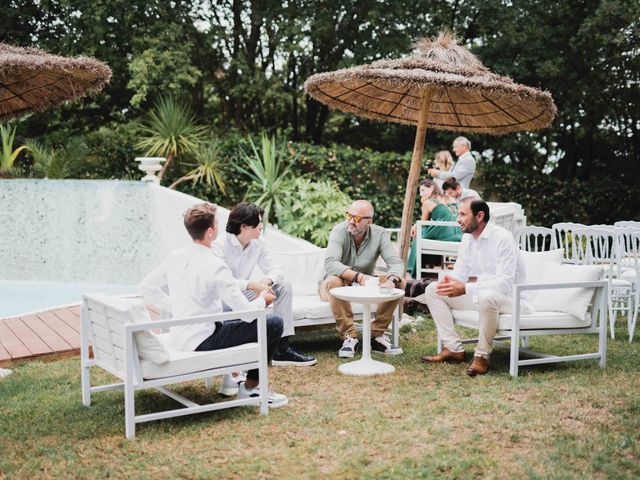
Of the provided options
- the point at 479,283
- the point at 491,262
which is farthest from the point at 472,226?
the point at 479,283

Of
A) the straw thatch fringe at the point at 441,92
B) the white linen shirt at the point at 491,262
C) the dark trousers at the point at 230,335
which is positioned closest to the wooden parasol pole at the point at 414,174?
the straw thatch fringe at the point at 441,92

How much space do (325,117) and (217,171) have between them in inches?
180

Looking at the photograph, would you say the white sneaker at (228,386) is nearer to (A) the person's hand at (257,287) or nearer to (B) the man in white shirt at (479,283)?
(A) the person's hand at (257,287)

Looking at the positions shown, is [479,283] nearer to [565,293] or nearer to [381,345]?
[565,293]

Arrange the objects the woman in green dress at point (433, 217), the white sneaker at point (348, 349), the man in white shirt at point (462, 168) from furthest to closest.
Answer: the man in white shirt at point (462, 168) < the woman in green dress at point (433, 217) < the white sneaker at point (348, 349)

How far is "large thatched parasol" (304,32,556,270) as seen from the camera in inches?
249

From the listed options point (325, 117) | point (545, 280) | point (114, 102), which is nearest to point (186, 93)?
point (114, 102)

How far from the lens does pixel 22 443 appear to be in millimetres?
4188

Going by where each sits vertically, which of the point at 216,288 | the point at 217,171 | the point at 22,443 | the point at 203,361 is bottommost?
the point at 22,443

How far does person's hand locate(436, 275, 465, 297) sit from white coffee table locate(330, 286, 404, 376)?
1.04 ft

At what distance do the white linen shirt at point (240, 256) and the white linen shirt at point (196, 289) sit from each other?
1.04 m

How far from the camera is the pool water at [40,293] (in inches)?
332

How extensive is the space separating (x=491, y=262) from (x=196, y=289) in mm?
2485

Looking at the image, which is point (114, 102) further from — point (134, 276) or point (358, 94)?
point (358, 94)
